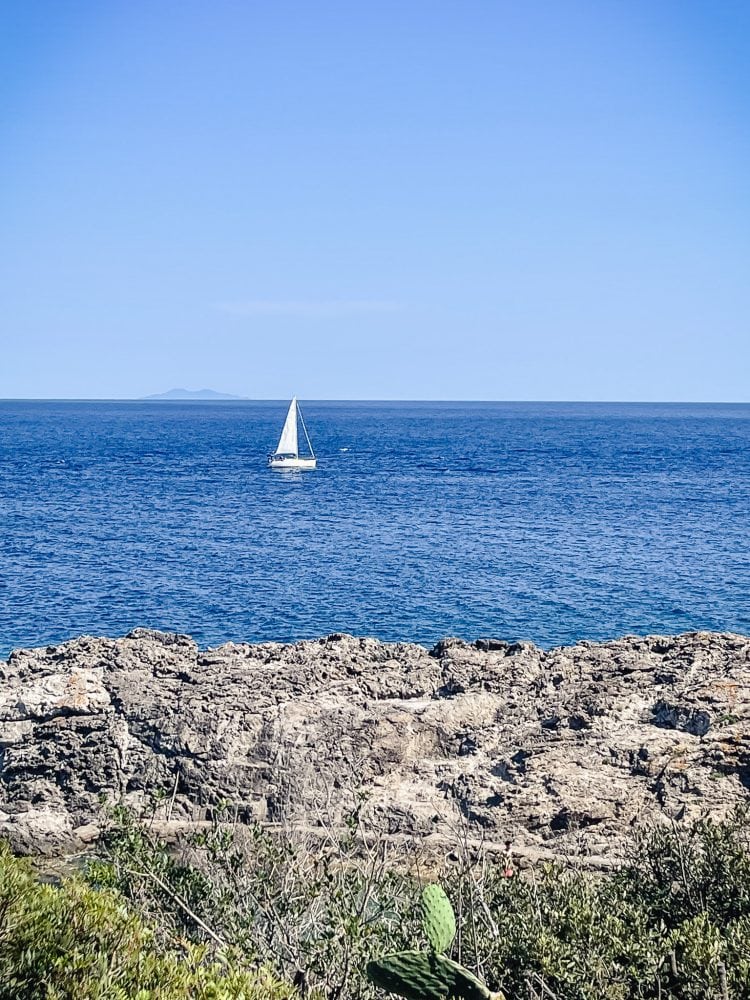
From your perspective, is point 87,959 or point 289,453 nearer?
point 87,959

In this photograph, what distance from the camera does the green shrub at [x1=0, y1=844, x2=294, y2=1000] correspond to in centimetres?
636

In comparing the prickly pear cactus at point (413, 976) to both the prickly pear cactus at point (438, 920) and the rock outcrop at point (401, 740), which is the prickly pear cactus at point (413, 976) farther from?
the rock outcrop at point (401, 740)

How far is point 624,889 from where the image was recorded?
1076cm

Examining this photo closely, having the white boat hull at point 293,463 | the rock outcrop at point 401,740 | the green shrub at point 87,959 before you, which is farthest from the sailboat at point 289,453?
the green shrub at point 87,959

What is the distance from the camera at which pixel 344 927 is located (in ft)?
29.9

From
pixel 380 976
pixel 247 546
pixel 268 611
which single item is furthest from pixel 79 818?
pixel 247 546

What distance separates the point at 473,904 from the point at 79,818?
953 centimetres

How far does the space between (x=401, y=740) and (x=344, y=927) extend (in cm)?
989

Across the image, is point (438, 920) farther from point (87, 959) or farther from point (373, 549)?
point (373, 549)

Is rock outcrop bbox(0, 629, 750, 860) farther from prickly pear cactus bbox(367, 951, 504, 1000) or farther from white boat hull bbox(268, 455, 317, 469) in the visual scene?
white boat hull bbox(268, 455, 317, 469)

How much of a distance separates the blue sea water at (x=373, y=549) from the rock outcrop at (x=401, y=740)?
1097cm

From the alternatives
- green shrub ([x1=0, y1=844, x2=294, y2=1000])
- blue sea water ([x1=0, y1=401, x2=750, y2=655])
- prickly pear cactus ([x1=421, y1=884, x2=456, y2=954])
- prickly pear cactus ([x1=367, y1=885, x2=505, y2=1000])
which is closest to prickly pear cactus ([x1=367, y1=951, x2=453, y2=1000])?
prickly pear cactus ([x1=367, y1=885, x2=505, y2=1000])

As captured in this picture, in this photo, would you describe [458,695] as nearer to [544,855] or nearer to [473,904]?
[544,855]

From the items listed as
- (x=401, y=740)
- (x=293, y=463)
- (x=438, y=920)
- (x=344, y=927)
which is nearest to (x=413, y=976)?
(x=438, y=920)
